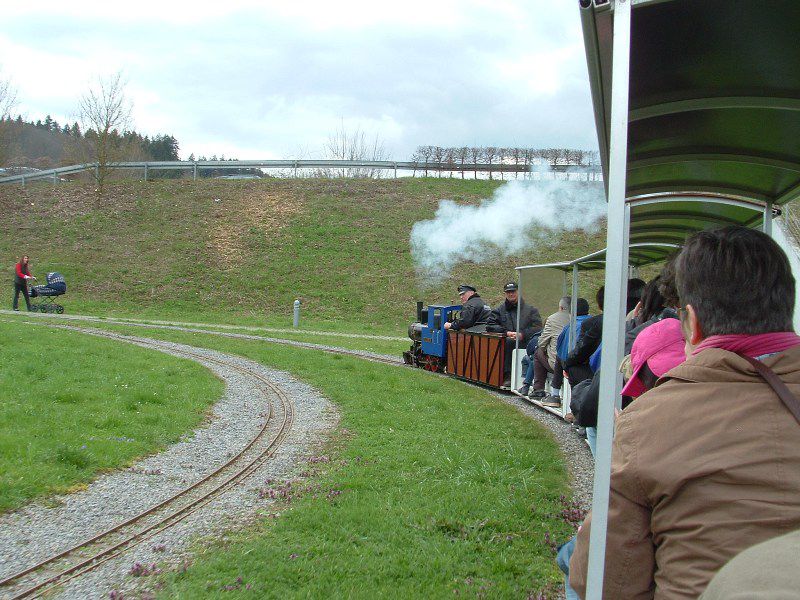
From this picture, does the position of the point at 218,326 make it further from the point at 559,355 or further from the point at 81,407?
the point at 559,355

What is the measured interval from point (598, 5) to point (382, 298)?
1103 inches

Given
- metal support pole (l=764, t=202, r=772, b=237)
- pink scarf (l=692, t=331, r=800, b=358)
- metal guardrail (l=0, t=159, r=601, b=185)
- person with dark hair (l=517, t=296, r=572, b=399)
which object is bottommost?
person with dark hair (l=517, t=296, r=572, b=399)

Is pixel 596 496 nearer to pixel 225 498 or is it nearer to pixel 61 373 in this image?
pixel 225 498

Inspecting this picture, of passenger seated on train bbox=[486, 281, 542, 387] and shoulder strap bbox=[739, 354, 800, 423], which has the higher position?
shoulder strap bbox=[739, 354, 800, 423]

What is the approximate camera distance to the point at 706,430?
1.63 m

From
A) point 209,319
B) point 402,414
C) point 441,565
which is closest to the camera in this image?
point 441,565

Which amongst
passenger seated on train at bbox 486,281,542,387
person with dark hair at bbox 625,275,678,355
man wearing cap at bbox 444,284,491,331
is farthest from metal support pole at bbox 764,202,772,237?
man wearing cap at bbox 444,284,491,331

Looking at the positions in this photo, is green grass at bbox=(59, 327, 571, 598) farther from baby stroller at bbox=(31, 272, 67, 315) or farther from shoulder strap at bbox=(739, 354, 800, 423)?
baby stroller at bbox=(31, 272, 67, 315)

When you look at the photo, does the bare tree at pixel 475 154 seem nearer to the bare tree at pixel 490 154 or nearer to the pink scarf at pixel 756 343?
the bare tree at pixel 490 154

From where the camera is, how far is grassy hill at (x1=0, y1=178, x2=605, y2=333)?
29.6m

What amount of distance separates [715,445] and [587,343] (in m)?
3.88

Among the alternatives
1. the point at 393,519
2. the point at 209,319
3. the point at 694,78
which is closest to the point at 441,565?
the point at 393,519

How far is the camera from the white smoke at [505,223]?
3166 centimetres

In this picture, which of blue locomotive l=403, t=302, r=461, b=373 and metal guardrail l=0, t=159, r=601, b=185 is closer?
blue locomotive l=403, t=302, r=461, b=373
